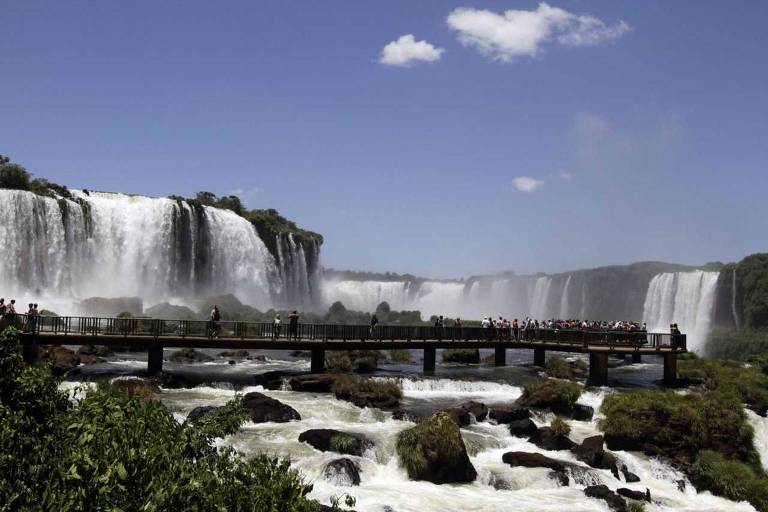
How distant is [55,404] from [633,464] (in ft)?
52.5

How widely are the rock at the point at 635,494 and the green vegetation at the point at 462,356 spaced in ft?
77.2

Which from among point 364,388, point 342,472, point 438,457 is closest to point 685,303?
point 364,388

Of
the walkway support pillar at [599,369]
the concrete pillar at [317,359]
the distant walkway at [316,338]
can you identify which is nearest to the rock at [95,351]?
the distant walkway at [316,338]

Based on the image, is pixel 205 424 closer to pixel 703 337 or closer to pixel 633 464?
pixel 633 464

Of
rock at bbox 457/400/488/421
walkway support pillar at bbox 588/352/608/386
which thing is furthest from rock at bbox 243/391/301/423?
walkway support pillar at bbox 588/352/608/386

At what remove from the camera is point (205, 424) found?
9.58 metres

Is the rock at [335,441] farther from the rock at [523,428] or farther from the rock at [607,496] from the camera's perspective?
the rock at [607,496]

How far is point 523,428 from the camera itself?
21.4m

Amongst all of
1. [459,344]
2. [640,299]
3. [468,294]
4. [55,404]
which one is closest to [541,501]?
[55,404]

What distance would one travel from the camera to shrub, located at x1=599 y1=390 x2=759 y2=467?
66.4 feet

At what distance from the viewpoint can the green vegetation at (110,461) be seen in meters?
6.34

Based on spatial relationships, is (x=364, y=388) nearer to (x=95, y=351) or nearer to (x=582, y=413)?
(x=582, y=413)

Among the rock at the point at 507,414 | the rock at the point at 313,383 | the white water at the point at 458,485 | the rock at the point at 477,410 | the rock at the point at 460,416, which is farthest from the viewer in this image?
the rock at the point at 313,383

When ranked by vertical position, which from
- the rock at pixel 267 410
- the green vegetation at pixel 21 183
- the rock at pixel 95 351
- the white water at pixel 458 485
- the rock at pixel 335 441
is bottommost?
the white water at pixel 458 485
